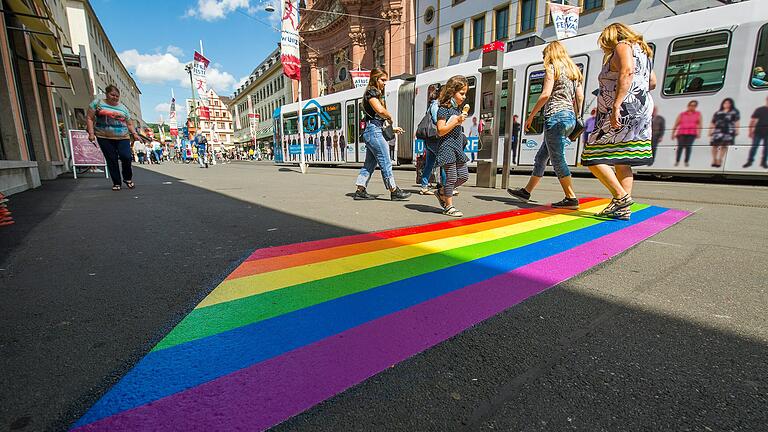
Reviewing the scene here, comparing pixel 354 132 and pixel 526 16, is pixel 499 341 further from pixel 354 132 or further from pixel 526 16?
pixel 526 16

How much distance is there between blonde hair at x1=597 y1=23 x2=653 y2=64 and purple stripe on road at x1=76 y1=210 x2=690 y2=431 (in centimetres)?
288

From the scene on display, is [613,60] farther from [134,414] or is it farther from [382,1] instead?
[382,1]

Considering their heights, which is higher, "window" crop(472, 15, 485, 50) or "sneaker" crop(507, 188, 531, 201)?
"window" crop(472, 15, 485, 50)

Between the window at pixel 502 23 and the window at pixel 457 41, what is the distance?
8.75ft

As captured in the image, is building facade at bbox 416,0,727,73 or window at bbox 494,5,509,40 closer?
building facade at bbox 416,0,727,73

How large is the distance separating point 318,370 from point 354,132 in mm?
16649

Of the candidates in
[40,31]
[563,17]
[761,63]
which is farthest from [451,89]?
[563,17]

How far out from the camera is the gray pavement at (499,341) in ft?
3.56

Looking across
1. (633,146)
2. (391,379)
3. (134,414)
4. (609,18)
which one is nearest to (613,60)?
(633,146)

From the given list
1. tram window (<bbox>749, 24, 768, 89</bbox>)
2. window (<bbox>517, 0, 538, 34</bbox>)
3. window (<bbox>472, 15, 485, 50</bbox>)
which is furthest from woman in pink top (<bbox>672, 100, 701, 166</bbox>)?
window (<bbox>472, 15, 485, 50</bbox>)

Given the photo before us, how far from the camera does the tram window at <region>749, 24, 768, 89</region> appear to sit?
7.22 metres

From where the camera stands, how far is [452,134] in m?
4.09

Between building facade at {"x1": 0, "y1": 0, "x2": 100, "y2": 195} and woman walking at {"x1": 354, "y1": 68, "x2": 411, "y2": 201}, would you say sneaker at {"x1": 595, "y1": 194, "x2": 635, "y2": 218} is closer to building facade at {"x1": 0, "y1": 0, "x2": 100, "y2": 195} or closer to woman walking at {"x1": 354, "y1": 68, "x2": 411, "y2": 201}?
woman walking at {"x1": 354, "y1": 68, "x2": 411, "y2": 201}

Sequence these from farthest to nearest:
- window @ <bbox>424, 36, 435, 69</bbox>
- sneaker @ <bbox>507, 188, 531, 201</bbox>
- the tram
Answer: window @ <bbox>424, 36, 435, 69</bbox> < the tram < sneaker @ <bbox>507, 188, 531, 201</bbox>
